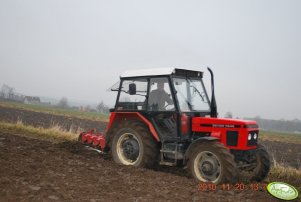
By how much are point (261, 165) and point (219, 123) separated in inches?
52.1

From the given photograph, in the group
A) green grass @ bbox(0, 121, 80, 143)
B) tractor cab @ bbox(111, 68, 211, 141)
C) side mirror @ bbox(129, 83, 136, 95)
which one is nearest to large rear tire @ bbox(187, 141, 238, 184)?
tractor cab @ bbox(111, 68, 211, 141)

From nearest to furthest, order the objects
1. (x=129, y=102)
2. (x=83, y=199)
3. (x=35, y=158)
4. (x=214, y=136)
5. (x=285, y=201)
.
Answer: (x=83, y=199) → (x=285, y=201) → (x=214, y=136) → (x=35, y=158) → (x=129, y=102)

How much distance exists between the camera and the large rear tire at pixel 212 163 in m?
6.82

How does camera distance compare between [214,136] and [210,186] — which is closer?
[210,186]

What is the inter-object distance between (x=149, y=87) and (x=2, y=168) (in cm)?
353

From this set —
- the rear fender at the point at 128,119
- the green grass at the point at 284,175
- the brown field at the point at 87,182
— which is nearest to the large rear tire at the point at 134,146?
the rear fender at the point at 128,119

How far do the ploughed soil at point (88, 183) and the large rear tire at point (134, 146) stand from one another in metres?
0.43

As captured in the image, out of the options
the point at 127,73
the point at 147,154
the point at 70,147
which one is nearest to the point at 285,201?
the point at 147,154

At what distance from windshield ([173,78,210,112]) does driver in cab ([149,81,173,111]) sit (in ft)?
0.94

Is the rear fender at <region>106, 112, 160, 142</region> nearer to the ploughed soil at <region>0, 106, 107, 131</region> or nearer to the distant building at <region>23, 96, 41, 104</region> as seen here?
the ploughed soil at <region>0, 106, 107, 131</region>

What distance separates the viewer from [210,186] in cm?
676

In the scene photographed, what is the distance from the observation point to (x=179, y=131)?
315 inches

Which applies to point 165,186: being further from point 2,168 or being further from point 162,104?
point 2,168
